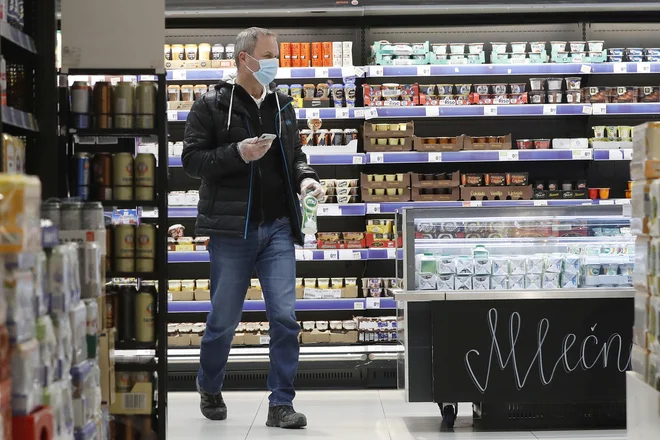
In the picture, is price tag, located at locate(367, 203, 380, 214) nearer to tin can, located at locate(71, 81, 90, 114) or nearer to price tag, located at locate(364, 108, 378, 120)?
price tag, located at locate(364, 108, 378, 120)

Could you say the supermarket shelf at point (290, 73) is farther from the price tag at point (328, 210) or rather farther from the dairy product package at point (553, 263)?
the dairy product package at point (553, 263)

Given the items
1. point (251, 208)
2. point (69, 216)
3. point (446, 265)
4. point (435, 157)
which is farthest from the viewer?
point (435, 157)

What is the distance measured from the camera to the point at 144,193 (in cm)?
335

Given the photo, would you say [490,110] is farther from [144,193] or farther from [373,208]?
[144,193]

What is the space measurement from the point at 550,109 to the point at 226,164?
3071 mm

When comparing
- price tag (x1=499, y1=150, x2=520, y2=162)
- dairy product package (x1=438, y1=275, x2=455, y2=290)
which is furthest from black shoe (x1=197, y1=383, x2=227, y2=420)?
price tag (x1=499, y1=150, x2=520, y2=162)

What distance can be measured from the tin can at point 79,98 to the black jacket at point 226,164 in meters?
0.94

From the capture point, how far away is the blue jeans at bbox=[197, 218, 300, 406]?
4.27 meters

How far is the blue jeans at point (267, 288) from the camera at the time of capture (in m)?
4.27

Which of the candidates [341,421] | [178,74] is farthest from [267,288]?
[178,74]

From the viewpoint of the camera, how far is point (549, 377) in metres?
4.31

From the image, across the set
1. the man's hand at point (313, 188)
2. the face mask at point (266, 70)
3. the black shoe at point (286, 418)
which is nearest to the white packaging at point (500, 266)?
the man's hand at point (313, 188)

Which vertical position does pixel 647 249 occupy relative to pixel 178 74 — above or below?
below

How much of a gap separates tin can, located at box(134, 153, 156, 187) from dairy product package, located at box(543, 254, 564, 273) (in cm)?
204
